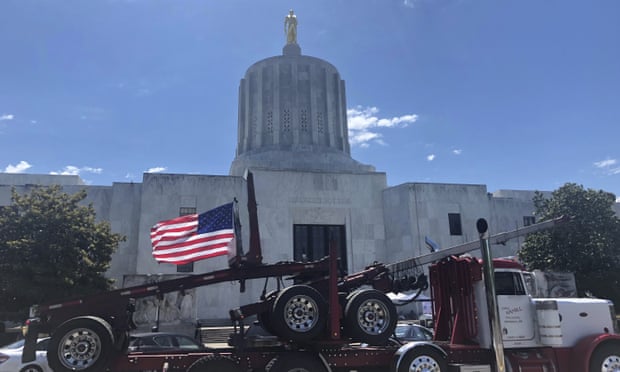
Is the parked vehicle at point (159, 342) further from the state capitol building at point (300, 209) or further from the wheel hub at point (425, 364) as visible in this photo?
the state capitol building at point (300, 209)

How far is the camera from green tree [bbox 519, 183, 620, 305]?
1021 inches

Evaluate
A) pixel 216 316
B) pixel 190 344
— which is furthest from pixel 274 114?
pixel 190 344

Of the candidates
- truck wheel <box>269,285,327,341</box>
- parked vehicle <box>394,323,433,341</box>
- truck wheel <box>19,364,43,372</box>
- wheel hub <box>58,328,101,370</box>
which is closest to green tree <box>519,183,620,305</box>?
parked vehicle <box>394,323,433,341</box>

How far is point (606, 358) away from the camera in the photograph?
959 cm

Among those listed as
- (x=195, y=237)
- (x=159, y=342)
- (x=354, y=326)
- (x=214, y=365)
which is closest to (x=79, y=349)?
(x=214, y=365)

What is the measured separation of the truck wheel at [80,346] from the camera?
8.01 meters

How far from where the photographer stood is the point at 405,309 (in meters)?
31.5

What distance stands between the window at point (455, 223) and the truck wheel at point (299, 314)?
2846 cm

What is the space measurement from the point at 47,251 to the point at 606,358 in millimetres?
21145

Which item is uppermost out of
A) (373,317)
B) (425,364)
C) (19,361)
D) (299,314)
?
(299,314)

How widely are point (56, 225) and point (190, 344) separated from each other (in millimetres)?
12848

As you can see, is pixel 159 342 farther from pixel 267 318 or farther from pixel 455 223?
pixel 455 223

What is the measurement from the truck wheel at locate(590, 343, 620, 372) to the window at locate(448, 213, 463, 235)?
25.9 metres

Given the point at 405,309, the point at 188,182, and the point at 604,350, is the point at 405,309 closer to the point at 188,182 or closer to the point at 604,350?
the point at 188,182
